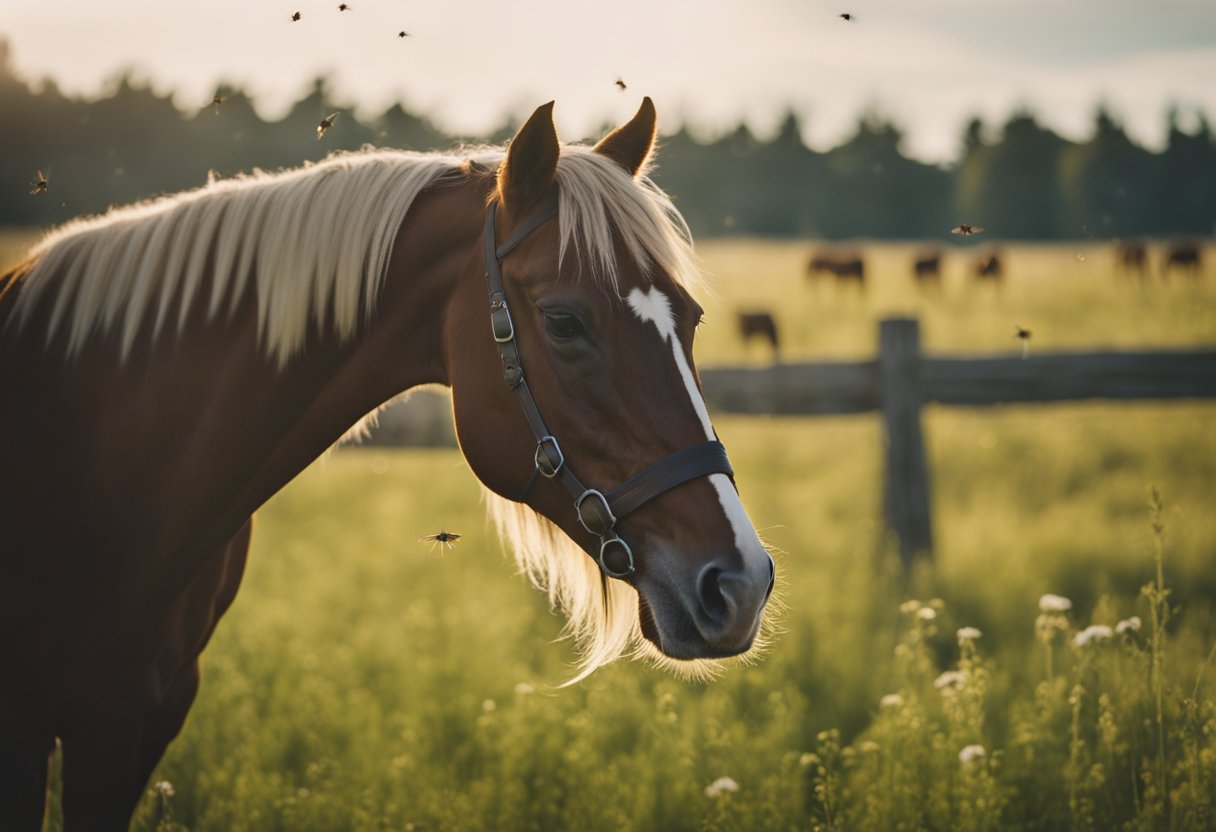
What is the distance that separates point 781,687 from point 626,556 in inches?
117

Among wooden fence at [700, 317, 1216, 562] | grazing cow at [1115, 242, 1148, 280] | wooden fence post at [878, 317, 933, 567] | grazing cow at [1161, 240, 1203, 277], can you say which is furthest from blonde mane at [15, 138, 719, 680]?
grazing cow at [1161, 240, 1203, 277]

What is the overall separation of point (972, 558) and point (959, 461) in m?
4.24

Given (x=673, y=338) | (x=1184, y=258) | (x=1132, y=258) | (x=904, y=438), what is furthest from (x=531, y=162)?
(x=1184, y=258)

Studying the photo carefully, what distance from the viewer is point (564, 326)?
2.01 metres

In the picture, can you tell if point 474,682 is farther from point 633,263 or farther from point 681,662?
point 633,263

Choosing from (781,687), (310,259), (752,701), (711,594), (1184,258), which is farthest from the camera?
(1184,258)

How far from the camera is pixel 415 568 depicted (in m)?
7.12

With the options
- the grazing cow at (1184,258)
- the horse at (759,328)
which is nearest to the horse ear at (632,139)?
the horse at (759,328)

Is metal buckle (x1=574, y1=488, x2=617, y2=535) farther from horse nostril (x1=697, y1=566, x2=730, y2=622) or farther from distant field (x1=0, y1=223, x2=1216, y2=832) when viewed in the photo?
distant field (x1=0, y1=223, x2=1216, y2=832)

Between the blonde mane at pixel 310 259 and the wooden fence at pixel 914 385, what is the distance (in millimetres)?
3793

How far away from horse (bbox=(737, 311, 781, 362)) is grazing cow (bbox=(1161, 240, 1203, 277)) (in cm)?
1481

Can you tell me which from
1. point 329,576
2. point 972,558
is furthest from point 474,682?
point 972,558

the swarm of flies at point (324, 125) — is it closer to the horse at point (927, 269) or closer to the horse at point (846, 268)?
the horse at point (846, 268)

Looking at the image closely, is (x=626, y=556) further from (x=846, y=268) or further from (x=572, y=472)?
(x=846, y=268)
